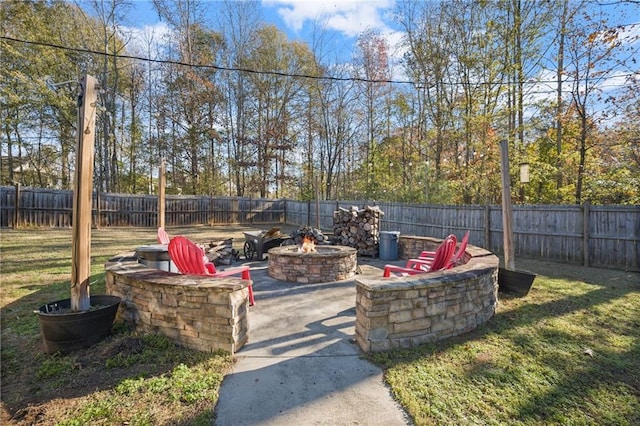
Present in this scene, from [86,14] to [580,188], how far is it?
72.1 ft

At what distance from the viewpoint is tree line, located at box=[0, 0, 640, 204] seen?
30.6 feet

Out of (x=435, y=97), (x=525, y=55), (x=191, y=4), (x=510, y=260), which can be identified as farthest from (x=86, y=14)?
(x=510, y=260)

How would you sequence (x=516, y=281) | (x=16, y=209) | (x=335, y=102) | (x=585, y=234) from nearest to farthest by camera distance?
(x=516, y=281) < (x=585, y=234) < (x=16, y=209) < (x=335, y=102)

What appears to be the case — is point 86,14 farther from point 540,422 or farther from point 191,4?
point 540,422

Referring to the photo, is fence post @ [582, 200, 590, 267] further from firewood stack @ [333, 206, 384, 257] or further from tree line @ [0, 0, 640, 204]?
firewood stack @ [333, 206, 384, 257]

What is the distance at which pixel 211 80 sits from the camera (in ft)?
63.2

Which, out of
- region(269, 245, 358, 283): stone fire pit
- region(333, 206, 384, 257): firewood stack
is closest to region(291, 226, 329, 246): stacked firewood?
region(333, 206, 384, 257): firewood stack

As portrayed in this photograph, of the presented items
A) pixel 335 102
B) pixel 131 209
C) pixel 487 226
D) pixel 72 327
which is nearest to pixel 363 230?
pixel 487 226

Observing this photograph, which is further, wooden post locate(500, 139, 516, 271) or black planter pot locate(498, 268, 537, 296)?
wooden post locate(500, 139, 516, 271)

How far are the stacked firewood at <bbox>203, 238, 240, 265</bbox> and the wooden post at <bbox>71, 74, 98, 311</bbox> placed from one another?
12.2 feet

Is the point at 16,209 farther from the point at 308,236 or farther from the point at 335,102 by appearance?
the point at 335,102

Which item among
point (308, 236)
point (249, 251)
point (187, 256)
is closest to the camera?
point (187, 256)

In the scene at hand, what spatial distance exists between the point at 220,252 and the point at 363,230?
3593 millimetres

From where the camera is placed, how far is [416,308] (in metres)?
2.93
